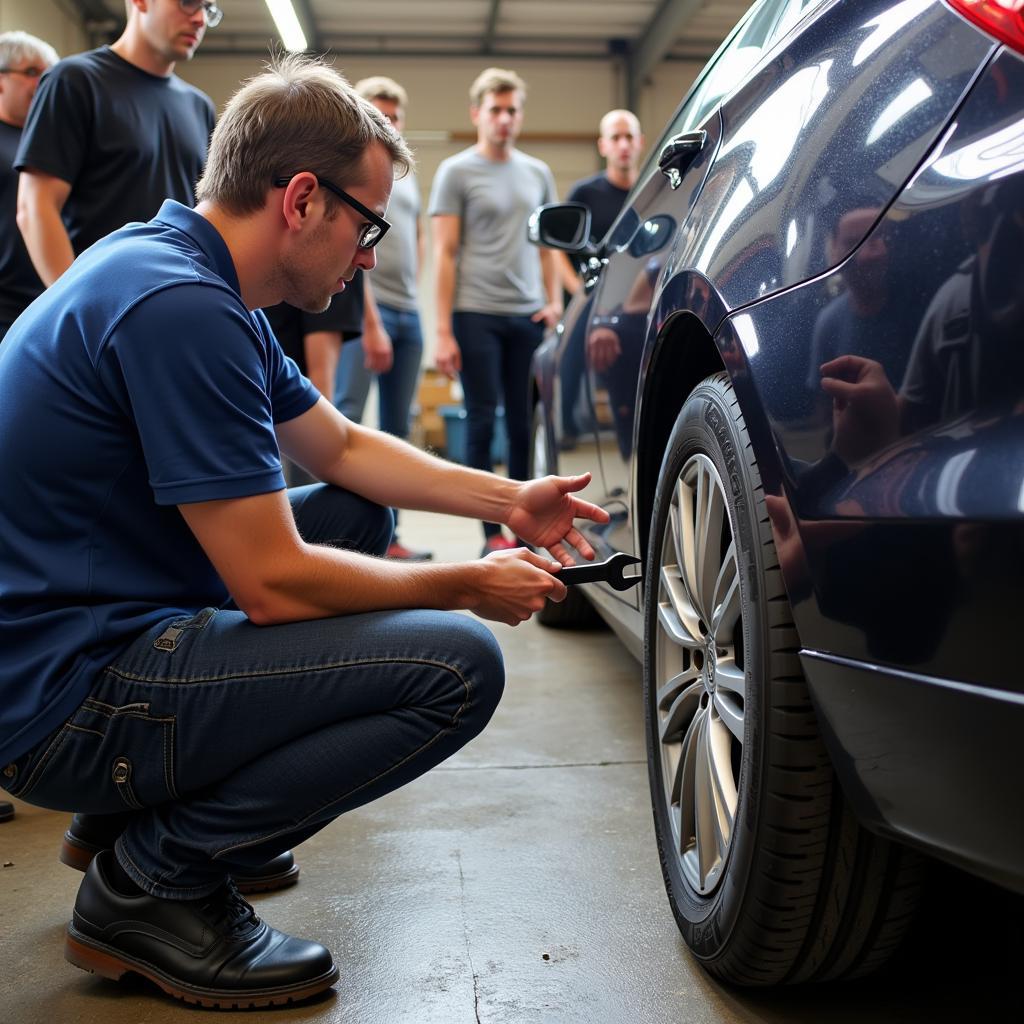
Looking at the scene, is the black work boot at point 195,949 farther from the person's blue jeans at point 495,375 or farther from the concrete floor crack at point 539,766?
the person's blue jeans at point 495,375

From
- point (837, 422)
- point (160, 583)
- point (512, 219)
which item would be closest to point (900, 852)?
point (837, 422)

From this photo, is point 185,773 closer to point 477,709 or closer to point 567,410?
point 477,709

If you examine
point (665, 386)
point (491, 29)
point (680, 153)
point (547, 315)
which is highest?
point (491, 29)

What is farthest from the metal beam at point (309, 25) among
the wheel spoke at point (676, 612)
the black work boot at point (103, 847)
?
the wheel spoke at point (676, 612)

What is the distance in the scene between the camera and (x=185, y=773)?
1437 millimetres

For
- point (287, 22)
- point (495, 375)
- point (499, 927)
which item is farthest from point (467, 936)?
point (287, 22)

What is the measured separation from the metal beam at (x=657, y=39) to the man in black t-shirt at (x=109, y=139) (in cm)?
1028

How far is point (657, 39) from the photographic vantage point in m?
13.4

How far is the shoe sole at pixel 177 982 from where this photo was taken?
1.46 m

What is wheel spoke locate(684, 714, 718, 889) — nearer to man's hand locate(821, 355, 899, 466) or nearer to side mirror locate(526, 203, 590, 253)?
man's hand locate(821, 355, 899, 466)

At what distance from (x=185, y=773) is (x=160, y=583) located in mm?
250

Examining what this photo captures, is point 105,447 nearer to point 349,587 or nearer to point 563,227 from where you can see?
point 349,587

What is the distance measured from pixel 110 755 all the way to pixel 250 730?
0.57ft

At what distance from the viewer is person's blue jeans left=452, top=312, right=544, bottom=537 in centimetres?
488
